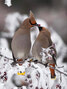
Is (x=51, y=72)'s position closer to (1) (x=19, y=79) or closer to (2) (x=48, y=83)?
(2) (x=48, y=83)

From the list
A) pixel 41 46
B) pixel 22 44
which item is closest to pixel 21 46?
pixel 22 44

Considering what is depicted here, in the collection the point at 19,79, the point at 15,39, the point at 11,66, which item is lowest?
the point at 19,79

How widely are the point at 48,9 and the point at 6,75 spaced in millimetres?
2040

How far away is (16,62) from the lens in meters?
2.43

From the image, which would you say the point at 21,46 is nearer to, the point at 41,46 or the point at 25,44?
the point at 25,44

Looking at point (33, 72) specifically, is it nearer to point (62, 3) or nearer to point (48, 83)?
point (48, 83)

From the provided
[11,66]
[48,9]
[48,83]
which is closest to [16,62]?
[11,66]

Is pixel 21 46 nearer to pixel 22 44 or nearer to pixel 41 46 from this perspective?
pixel 22 44

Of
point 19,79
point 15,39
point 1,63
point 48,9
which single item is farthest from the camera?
point 48,9

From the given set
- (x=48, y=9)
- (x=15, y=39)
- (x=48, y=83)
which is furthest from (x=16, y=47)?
(x=48, y=9)

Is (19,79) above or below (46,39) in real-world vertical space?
below

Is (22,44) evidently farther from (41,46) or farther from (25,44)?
(41,46)

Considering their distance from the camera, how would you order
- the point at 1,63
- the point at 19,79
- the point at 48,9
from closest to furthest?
1. the point at 1,63
2. the point at 19,79
3. the point at 48,9

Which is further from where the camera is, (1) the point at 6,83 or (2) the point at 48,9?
A: (2) the point at 48,9
